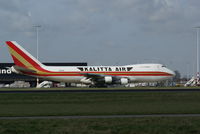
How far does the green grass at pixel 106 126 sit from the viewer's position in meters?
17.5

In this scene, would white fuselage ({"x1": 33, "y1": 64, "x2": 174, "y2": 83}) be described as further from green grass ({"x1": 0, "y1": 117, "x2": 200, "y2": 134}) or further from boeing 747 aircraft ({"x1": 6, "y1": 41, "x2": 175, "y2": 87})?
green grass ({"x1": 0, "y1": 117, "x2": 200, "y2": 134})

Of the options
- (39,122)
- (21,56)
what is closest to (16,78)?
(21,56)

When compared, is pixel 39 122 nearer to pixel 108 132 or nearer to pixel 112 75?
pixel 108 132

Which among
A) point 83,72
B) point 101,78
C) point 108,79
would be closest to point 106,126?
point 108,79

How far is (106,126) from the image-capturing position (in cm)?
1872

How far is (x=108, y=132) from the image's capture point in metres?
17.4

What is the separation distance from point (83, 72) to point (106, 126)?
5765 centimetres

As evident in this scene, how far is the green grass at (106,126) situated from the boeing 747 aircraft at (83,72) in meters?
54.0

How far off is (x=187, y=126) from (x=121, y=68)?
58783 millimetres

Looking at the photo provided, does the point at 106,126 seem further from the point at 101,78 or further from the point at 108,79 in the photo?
the point at 101,78

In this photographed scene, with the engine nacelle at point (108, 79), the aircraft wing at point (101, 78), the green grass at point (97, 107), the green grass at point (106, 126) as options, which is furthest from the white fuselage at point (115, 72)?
the green grass at point (106, 126)

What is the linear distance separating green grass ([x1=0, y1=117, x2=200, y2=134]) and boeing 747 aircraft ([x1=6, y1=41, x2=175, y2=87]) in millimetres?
53955

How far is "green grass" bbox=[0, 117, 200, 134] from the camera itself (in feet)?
57.4

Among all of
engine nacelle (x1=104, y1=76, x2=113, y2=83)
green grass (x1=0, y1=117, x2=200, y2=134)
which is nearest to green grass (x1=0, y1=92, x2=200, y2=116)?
green grass (x1=0, y1=117, x2=200, y2=134)
